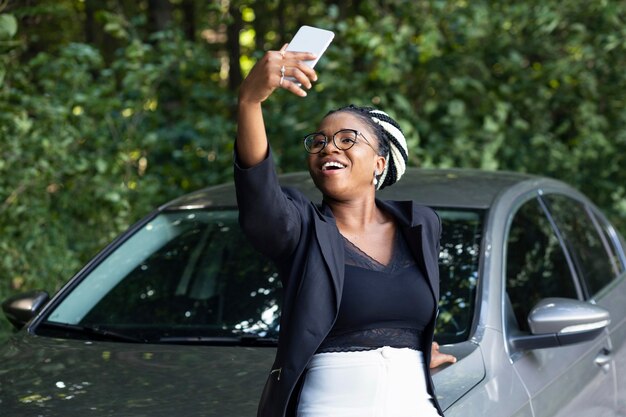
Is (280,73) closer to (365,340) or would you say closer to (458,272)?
(365,340)

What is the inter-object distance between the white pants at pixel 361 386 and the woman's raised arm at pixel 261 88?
499mm

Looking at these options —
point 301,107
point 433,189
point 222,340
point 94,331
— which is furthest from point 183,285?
point 301,107

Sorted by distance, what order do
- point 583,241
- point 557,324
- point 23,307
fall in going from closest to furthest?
point 557,324, point 23,307, point 583,241

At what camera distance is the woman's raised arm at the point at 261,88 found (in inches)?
86.1

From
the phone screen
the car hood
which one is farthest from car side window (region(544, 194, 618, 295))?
the phone screen

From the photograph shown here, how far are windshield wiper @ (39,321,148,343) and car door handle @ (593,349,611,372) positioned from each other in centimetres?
168

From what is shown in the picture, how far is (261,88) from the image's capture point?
87.0 inches

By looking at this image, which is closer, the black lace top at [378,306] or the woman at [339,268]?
the woman at [339,268]

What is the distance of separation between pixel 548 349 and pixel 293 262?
1.59 m

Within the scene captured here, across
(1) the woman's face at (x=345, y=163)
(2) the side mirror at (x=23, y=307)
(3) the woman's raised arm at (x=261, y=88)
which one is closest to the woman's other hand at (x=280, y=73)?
(3) the woman's raised arm at (x=261, y=88)

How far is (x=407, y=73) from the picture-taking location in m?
7.86

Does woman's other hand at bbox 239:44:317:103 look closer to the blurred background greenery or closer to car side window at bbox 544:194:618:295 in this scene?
car side window at bbox 544:194:618:295

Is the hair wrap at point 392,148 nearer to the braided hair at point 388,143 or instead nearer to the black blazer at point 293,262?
the braided hair at point 388,143

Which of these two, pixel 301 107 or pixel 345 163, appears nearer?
pixel 345 163
